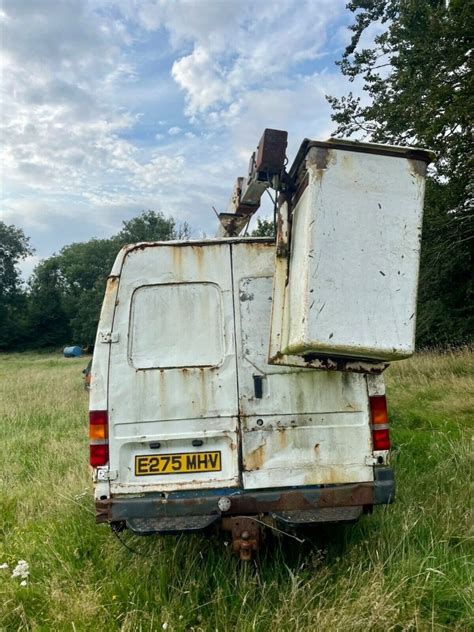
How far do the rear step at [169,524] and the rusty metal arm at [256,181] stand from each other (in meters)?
2.35

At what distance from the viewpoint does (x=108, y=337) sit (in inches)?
143

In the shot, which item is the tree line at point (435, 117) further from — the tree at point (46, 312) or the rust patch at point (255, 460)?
the tree at point (46, 312)

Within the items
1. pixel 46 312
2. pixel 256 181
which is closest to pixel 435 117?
pixel 256 181

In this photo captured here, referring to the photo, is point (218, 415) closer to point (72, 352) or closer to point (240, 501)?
point (240, 501)

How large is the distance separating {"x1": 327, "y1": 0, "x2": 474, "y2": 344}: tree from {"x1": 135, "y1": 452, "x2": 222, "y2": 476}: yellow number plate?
9063 mm

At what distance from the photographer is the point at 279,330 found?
351 cm

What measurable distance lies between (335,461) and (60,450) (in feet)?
15.4

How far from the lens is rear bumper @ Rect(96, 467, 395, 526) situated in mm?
3432

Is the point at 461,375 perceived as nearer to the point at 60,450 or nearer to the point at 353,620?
the point at 60,450

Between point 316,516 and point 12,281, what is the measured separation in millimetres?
61316

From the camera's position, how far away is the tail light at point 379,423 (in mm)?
3611

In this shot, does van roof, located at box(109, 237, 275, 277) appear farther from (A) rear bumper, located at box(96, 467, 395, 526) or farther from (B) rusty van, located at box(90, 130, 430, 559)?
(A) rear bumper, located at box(96, 467, 395, 526)

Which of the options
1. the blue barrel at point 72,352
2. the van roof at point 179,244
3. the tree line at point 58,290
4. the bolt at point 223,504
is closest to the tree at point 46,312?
the tree line at point 58,290

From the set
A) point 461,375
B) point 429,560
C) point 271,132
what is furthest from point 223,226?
point 461,375
